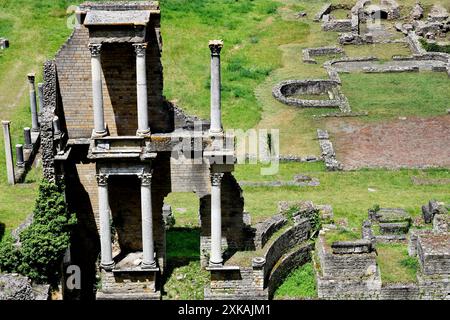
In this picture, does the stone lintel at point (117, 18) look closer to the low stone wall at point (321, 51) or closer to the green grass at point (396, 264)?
the green grass at point (396, 264)

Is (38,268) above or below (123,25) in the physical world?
below

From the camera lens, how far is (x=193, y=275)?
94.1 feet

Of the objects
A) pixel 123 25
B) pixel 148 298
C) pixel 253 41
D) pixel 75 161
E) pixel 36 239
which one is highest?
pixel 253 41

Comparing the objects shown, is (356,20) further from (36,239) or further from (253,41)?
(36,239)

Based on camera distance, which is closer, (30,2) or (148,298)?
(148,298)

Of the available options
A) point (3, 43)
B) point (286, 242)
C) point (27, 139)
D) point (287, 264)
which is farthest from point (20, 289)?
point (3, 43)

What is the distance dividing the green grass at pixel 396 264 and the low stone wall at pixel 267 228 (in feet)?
11.0

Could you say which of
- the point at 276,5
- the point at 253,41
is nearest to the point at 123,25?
the point at 253,41

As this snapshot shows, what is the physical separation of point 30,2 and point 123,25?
4093 cm

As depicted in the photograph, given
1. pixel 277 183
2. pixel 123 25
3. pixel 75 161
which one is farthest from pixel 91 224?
pixel 277 183

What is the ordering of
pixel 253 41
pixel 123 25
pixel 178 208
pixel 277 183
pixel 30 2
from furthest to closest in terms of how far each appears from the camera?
1. pixel 30 2
2. pixel 253 41
3. pixel 277 183
4. pixel 178 208
5. pixel 123 25

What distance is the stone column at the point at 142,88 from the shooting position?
2633cm

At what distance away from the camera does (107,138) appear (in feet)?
88.3

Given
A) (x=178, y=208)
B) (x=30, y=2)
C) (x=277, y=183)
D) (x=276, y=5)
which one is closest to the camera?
(x=178, y=208)
